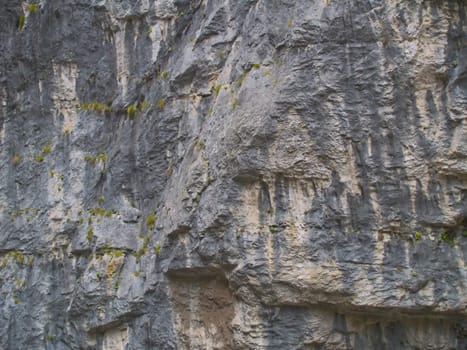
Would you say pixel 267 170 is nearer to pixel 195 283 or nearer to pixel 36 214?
pixel 195 283

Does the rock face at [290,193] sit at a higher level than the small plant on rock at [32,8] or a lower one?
lower

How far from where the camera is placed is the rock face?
10328 mm

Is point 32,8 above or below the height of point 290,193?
above

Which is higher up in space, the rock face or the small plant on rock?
the small plant on rock

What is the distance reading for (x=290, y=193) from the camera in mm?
10680

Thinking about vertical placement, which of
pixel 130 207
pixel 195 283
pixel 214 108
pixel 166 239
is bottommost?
pixel 195 283

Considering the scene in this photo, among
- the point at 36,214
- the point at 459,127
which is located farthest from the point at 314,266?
the point at 36,214

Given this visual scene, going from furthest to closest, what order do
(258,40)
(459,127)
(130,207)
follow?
(130,207), (258,40), (459,127)

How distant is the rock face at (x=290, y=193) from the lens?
10.3 m

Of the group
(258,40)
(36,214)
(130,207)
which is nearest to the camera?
(258,40)

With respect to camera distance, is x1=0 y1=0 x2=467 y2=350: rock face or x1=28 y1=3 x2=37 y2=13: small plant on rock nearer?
x1=0 y1=0 x2=467 y2=350: rock face

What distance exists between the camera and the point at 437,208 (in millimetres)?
10320

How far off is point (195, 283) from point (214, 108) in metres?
3.37

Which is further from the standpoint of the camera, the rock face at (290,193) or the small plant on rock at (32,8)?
the small plant on rock at (32,8)
